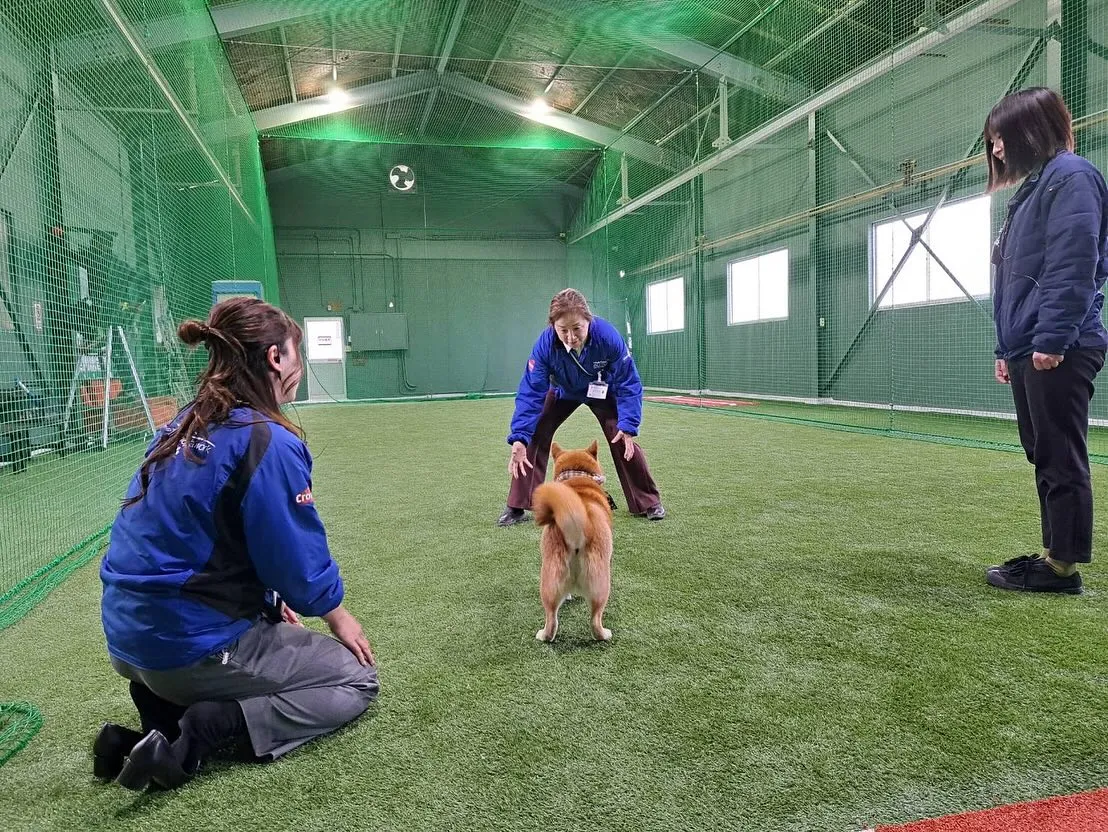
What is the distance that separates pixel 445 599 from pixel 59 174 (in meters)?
3.57

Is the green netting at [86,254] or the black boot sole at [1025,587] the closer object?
the black boot sole at [1025,587]

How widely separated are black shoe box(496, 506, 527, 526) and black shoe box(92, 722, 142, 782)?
7.23ft

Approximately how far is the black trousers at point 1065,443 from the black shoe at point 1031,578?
0.26ft

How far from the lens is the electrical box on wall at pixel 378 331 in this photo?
54.5 feet

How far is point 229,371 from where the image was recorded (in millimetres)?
1335

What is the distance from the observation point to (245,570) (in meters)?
1.36

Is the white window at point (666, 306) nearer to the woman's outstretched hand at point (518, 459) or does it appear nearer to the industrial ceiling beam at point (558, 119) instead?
the industrial ceiling beam at point (558, 119)

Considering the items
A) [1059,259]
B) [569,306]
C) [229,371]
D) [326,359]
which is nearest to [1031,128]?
[1059,259]

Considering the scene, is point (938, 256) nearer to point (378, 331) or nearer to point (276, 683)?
point (276, 683)

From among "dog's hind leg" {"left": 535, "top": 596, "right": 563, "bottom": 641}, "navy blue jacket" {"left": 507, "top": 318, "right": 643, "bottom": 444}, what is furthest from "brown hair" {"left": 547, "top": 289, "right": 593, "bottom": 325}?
"dog's hind leg" {"left": 535, "top": 596, "right": 563, "bottom": 641}

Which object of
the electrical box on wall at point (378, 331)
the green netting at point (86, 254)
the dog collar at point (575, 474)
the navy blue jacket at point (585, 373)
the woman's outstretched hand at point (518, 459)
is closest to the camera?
the dog collar at point (575, 474)

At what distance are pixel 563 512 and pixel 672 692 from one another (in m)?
0.52

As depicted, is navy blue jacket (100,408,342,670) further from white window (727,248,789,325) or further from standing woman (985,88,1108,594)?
white window (727,248,789,325)

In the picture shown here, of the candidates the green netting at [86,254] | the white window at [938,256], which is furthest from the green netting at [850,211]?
the green netting at [86,254]
